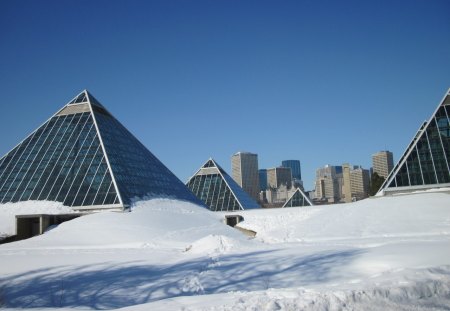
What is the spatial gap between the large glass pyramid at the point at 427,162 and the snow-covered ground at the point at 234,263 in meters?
3.14

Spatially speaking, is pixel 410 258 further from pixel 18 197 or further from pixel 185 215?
pixel 18 197

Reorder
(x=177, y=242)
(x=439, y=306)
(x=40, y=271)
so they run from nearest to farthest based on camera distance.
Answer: (x=439, y=306)
(x=40, y=271)
(x=177, y=242)

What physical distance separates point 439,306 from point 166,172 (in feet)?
122

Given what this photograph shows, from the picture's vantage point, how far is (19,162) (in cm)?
3547

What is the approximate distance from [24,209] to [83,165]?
5.57 meters

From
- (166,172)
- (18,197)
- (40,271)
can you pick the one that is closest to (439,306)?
(40,271)

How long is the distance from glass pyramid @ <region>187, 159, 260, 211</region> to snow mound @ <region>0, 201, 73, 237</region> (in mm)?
24015

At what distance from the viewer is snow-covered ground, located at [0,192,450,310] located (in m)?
8.25

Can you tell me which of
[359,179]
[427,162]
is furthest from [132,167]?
[359,179]

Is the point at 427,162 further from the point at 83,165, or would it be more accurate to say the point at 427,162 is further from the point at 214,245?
the point at 83,165

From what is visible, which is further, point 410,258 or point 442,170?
point 442,170

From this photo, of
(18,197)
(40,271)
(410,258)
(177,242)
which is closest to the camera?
(410,258)

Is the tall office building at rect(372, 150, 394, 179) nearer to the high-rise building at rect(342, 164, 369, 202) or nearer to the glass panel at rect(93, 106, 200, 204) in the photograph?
the high-rise building at rect(342, 164, 369, 202)

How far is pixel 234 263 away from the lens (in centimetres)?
1477
